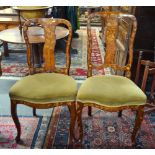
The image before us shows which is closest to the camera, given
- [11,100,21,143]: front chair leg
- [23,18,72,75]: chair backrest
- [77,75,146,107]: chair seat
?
[77,75,146,107]: chair seat

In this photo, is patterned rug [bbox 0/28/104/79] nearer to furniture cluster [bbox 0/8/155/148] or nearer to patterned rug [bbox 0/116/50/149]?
patterned rug [bbox 0/116/50/149]

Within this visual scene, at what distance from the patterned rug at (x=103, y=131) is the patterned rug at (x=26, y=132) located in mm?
68

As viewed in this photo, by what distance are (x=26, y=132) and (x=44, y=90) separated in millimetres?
578

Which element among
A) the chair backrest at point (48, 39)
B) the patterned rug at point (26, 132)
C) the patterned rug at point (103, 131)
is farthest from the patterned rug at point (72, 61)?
the chair backrest at point (48, 39)

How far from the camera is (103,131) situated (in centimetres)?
217

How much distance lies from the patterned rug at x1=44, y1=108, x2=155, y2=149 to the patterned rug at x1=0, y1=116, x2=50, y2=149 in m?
0.07

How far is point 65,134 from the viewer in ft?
6.98

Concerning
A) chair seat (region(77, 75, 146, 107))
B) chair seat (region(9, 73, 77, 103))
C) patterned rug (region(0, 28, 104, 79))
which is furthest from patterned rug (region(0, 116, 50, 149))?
patterned rug (region(0, 28, 104, 79))

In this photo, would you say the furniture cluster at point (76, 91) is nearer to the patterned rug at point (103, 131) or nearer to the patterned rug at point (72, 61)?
the patterned rug at point (103, 131)

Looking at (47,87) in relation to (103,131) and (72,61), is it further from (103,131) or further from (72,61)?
(72,61)

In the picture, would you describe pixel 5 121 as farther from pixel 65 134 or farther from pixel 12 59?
pixel 12 59

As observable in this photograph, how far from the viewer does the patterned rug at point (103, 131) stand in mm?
2002

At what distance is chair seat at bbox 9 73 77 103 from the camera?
175 centimetres
